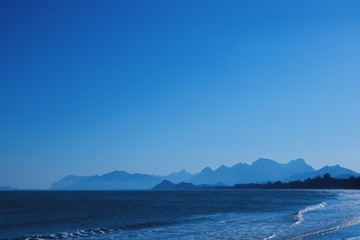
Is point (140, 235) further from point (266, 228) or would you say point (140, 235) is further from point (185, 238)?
point (266, 228)

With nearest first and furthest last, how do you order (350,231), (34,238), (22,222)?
(34,238), (350,231), (22,222)

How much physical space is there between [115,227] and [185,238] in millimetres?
11675

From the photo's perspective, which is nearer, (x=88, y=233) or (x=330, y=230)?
(x=88, y=233)

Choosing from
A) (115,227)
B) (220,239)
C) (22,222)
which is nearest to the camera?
(220,239)

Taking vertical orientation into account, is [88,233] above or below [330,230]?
above

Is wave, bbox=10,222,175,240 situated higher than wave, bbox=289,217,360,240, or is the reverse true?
wave, bbox=10,222,175,240

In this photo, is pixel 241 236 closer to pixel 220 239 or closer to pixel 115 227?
pixel 220 239

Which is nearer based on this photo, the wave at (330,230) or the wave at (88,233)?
the wave at (330,230)

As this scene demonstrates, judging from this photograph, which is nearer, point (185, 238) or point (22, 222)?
point (185, 238)

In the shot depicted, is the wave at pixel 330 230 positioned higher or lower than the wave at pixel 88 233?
lower

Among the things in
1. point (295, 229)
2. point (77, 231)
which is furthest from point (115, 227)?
point (295, 229)

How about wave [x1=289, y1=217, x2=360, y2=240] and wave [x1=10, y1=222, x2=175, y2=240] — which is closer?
wave [x1=289, y1=217, x2=360, y2=240]

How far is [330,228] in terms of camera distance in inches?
1529

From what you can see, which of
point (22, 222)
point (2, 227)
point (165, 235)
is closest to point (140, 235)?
point (165, 235)
